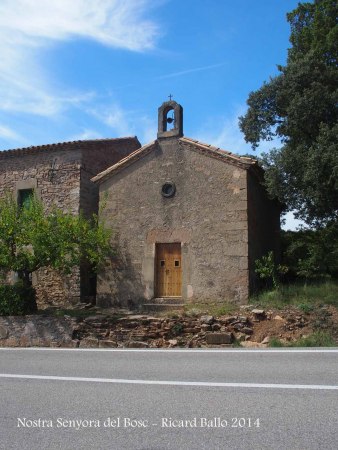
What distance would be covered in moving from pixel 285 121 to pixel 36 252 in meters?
8.35

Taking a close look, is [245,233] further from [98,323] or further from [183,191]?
[98,323]

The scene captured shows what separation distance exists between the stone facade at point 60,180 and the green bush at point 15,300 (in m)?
2.57

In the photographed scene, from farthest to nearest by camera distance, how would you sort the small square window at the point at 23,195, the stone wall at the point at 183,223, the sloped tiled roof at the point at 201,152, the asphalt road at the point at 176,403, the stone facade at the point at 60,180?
1. the small square window at the point at 23,195
2. the stone facade at the point at 60,180
3. the sloped tiled roof at the point at 201,152
4. the stone wall at the point at 183,223
5. the asphalt road at the point at 176,403

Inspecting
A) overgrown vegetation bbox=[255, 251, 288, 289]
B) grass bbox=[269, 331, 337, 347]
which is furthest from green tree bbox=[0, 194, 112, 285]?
grass bbox=[269, 331, 337, 347]

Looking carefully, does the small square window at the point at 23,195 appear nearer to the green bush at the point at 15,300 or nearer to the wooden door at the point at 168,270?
the green bush at the point at 15,300

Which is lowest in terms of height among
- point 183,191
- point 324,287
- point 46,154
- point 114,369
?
point 114,369

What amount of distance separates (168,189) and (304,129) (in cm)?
448

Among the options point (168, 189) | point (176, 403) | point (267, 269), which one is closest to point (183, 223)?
point (168, 189)

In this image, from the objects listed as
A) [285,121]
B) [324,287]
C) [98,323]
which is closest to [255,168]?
[285,121]

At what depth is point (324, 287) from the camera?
13055 mm

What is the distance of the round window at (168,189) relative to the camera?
1458cm

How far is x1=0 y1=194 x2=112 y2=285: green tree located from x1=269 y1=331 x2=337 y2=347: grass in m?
6.20

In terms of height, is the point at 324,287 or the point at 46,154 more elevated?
the point at 46,154

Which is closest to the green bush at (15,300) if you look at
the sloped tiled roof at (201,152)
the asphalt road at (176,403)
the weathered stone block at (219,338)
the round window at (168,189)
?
the sloped tiled roof at (201,152)
